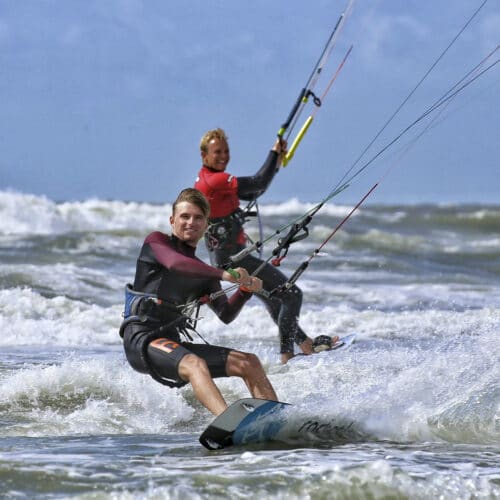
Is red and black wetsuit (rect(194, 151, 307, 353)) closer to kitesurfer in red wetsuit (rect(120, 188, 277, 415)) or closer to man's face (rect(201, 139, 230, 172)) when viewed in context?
man's face (rect(201, 139, 230, 172))

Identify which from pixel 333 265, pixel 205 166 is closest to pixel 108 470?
pixel 205 166

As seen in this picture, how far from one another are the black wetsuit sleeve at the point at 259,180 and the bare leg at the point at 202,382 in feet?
8.75

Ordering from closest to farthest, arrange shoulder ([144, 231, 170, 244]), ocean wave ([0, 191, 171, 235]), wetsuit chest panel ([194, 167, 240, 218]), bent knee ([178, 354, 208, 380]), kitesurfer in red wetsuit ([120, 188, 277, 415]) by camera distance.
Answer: bent knee ([178, 354, 208, 380]) → kitesurfer in red wetsuit ([120, 188, 277, 415]) → shoulder ([144, 231, 170, 244]) → wetsuit chest panel ([194, 167, 240, 218]) → ocean wave ([0, 191, 171, 235])

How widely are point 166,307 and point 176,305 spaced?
0.06m

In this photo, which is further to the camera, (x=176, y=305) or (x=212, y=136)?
(x=212, y=136)

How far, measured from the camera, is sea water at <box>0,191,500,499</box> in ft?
13.6

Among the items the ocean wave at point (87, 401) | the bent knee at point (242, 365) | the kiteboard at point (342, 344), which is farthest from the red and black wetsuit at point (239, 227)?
the bent knee at point (242, 365)

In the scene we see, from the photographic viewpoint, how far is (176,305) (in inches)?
208

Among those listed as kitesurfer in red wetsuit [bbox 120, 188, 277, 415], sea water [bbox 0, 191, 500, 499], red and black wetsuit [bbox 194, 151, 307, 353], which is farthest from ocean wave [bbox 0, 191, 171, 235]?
kitesurfer in red wetsuit [bbox 120, 188, 277, 415]

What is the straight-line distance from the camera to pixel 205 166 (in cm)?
744

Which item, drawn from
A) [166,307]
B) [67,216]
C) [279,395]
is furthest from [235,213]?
[67,216]

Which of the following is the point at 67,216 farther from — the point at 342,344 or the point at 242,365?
the point at 242,365

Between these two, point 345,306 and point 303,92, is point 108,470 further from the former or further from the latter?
point 345,306

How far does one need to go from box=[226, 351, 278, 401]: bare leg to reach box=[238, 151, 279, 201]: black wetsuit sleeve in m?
2.48
